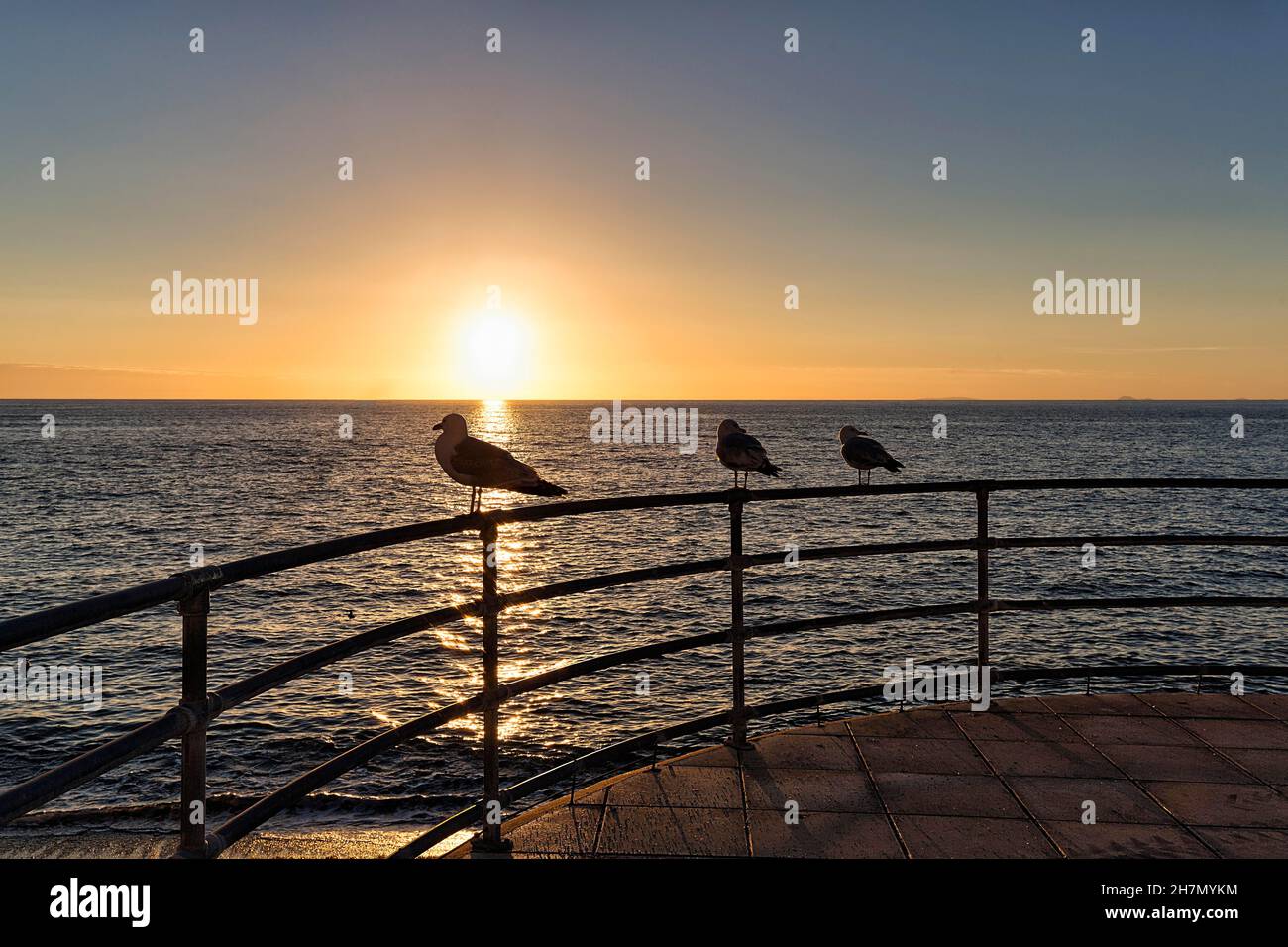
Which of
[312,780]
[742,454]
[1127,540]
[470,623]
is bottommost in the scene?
[470,623]

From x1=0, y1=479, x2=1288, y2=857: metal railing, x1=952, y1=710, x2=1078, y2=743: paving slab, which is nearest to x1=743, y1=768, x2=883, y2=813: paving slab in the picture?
x1=0, y1=479, x2=1288, y2=857: metal railing

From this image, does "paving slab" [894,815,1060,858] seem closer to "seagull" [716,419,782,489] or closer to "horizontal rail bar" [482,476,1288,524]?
"horizontal rail bar" [482,476,1288,524]

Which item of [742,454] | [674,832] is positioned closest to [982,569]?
[674,832]

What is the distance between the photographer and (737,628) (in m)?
4.95

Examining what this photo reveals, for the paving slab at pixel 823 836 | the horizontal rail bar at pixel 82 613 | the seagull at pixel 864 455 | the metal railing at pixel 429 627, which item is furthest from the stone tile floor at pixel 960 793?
the seagull at pixel 864 455

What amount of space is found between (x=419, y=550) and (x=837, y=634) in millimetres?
22866

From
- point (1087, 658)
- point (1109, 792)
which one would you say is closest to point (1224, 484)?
point (1109, 792)

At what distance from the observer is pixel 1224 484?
6.09 metres

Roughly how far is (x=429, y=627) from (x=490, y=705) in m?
0.50

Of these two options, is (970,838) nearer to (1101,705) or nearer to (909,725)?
(909,725)

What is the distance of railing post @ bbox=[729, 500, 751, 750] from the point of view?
16.0ft
